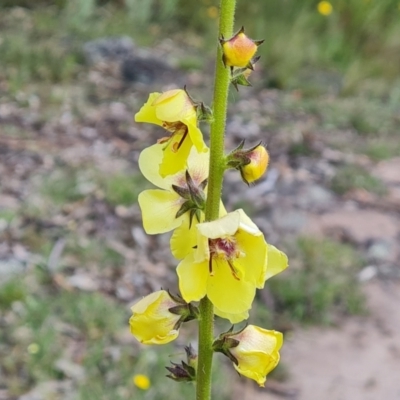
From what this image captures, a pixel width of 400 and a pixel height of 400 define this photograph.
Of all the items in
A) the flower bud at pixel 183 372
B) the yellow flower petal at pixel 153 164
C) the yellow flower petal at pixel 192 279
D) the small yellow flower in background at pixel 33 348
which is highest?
the yellow flower petal at pixel 153 164

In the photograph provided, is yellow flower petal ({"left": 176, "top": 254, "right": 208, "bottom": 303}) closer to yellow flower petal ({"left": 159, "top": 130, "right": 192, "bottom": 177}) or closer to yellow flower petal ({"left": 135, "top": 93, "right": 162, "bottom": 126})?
yellow flower petal ({"left": 159, "top": 130, "right": 192, "bottom": 177})

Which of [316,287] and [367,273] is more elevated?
[316,287]

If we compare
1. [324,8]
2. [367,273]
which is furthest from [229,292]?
[324,8]

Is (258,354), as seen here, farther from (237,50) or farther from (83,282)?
(83,282)

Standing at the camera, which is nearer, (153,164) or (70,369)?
(153,164)

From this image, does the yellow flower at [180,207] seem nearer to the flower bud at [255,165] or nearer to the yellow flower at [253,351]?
the flower bud at [255,165]

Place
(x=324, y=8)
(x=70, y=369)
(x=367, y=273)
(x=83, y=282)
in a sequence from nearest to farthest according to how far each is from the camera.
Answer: (x=70, y=369) < (x=83, y=282) < (x=367, y=273) < (x=324, y=8)

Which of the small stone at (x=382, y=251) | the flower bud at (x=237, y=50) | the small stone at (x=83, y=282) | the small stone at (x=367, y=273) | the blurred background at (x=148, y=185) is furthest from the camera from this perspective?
the small stone at (x=382, y=251)

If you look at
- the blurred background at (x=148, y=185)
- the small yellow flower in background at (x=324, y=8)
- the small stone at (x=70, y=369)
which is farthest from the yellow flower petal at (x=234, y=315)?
the small yellow flower in background at (x=324, y=8)
